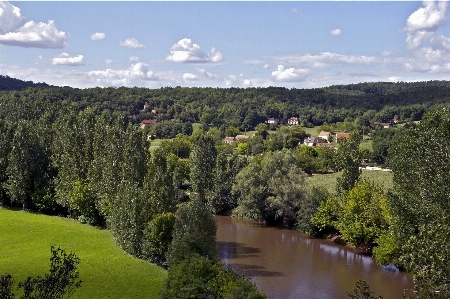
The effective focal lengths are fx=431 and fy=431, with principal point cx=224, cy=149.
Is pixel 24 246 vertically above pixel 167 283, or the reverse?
pixel 167 283

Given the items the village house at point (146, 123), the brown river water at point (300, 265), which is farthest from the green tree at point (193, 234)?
the village house at point (146, 123)

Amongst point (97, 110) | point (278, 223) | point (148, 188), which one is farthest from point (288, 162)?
point (97, 110)

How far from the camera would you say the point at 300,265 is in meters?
42.0

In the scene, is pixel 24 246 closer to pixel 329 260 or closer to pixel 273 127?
pixel 329 260

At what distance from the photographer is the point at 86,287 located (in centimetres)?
3036

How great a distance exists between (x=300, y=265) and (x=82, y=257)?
2033cm

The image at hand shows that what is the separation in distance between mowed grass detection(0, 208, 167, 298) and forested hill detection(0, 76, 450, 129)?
293 ft

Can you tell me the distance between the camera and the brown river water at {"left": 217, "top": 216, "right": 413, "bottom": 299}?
3569 centimetres

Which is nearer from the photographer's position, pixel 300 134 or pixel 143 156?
pixel 143 156

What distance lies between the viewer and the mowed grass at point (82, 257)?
30.9 m

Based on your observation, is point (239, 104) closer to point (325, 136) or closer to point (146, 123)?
point (146, 123)

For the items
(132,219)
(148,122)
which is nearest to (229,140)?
(148,122)

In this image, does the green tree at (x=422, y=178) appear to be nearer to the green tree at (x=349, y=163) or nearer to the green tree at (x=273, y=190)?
the green tree at (x=349, y=163)

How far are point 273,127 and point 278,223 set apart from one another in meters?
94.4
